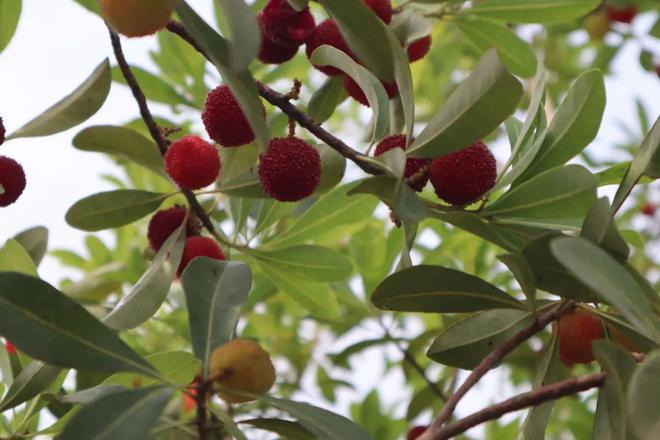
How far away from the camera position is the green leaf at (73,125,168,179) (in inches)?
49.3

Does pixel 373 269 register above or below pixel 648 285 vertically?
above

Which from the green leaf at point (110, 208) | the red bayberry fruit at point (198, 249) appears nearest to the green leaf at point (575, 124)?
the red bayberry fruit at point (198, 249)

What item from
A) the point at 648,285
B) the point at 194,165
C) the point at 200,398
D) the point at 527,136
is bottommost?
the point at 648,285

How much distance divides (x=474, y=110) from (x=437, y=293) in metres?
0.26

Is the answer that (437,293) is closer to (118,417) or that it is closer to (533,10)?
(118,417)

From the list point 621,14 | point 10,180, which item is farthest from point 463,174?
point 621,14

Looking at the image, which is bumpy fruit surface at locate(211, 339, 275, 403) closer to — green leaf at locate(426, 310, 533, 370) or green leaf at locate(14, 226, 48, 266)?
green leaf at locate(426, 310, 533, 370)

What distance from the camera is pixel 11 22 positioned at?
1.42m

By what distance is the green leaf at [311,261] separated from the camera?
66.3 inches

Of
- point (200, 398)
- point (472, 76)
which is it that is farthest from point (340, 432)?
point (472, 76)

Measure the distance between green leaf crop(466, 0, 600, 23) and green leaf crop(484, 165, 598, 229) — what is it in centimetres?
74

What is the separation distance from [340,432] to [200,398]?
16 cm

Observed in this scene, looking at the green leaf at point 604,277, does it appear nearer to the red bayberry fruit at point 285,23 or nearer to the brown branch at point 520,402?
the brown branch at point 520,402

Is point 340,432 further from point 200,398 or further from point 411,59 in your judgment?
point 411,59
